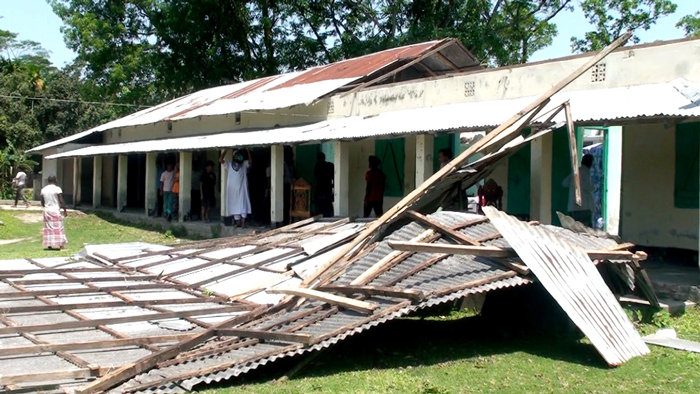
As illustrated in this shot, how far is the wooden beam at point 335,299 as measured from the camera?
18.8 ft

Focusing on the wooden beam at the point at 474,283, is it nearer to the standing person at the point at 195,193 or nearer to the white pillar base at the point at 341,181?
the white pillar base at the point at 341,181

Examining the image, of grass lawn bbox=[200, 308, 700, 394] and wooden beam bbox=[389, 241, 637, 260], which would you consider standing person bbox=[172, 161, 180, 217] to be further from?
wooden beam bbox=[389, 241, 637, 260]

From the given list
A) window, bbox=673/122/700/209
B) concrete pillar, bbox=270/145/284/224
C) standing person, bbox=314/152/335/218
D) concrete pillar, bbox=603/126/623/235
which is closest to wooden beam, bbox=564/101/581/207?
window, bbox=673/122/700/209

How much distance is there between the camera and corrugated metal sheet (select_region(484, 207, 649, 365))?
5785 millimetres

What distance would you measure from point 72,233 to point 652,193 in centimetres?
1329

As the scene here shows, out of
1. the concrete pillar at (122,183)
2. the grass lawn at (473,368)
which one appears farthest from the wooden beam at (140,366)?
the concrete pillar at (122,183)

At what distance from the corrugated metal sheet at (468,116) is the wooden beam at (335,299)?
411 cm

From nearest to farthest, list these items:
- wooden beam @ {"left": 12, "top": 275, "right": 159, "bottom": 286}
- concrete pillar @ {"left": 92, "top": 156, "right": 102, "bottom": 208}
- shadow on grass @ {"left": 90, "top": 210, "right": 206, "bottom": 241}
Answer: wooden beam @ {"left": 12, "top": 275, "right": 159, "bottom": 286}, shadow on grass @ {"left": 90, "top": 210, "right": 206, "bottom": 241}, concrete pillar @ {"left": 92, "top": 156, "right": 102, "bottom": 208}

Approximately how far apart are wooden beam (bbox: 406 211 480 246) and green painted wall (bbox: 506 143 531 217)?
17.7 ft

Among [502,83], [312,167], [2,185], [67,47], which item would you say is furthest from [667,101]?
[2,185]

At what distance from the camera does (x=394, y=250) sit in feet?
21.7

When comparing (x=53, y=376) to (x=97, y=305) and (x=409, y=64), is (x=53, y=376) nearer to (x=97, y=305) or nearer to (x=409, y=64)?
(x=97, y=305)

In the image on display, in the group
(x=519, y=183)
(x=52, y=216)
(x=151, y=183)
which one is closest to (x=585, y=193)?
(x=519, y=183)

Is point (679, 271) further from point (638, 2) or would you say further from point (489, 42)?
point (638, 2)
